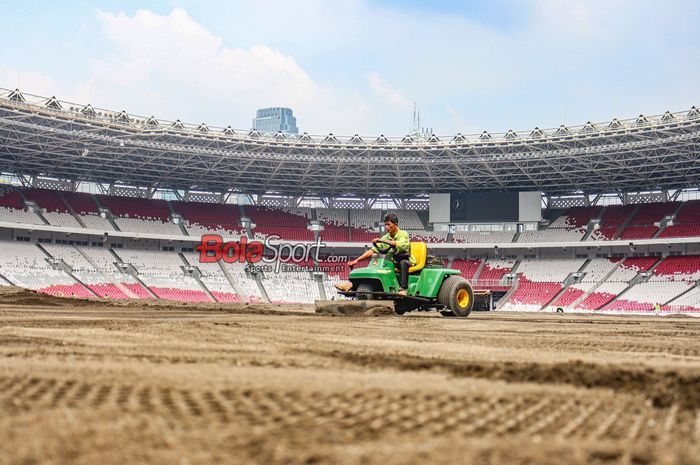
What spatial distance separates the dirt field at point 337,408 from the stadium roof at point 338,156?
1491 inches

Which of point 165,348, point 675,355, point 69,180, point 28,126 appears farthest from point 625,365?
point 69,180

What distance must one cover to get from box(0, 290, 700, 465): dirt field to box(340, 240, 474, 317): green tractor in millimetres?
9402

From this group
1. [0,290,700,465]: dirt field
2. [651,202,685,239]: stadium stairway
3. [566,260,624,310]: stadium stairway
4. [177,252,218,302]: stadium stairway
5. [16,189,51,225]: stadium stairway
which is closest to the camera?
[0,290,700,465]: dirt field

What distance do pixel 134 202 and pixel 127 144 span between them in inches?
459

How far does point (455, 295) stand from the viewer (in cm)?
1492

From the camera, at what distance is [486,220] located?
55.1 m

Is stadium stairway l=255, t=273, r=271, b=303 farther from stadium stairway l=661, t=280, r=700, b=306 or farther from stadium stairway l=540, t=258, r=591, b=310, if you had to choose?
stadium stairway l=661, t=280, r=700, b=306

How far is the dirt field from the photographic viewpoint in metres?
1.89

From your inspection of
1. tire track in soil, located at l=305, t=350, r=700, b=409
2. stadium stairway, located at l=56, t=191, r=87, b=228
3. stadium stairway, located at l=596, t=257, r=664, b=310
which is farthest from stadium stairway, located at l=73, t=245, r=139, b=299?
tire track in soil, located at l=305, t=350, r=700, b=409

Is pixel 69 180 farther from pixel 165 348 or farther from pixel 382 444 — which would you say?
pixel 382 444

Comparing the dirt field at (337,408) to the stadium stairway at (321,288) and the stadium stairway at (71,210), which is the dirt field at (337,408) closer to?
the stadium stairway at (321,288)

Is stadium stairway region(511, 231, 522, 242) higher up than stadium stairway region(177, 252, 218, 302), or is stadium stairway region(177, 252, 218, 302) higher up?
stadium stairway region(511, 231, 522, 242)

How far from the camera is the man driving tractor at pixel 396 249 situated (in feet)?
44.6

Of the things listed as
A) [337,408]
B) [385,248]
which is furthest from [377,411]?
[385,248]
